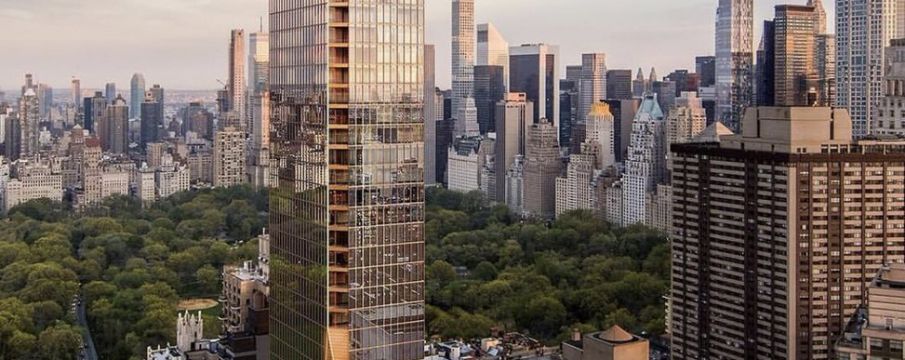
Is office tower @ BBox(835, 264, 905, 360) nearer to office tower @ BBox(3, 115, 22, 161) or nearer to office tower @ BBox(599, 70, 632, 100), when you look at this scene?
office tower @ BBox(599, 70, 632, 100)

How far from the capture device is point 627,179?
4112 centimetres

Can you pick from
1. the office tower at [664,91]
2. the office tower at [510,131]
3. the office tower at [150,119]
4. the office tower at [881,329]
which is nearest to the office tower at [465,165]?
the office tower at [510,131]

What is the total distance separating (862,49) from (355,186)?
27366 mm

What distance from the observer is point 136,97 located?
64.0 meters

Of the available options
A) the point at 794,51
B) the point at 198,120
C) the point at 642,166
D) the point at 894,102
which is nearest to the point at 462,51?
the point at 198,120

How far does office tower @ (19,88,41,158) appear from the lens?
173ft

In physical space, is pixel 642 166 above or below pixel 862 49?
below

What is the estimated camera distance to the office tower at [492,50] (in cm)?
6356

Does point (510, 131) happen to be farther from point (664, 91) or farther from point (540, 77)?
point (540, 77)

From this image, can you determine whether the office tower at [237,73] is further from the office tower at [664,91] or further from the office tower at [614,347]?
the office tower at [614,347]

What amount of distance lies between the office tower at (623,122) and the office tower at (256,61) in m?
17.8

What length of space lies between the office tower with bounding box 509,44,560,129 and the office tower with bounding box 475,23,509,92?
1715 millimetres

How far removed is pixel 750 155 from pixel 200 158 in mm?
40459

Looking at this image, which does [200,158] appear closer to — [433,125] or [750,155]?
[433,125]
